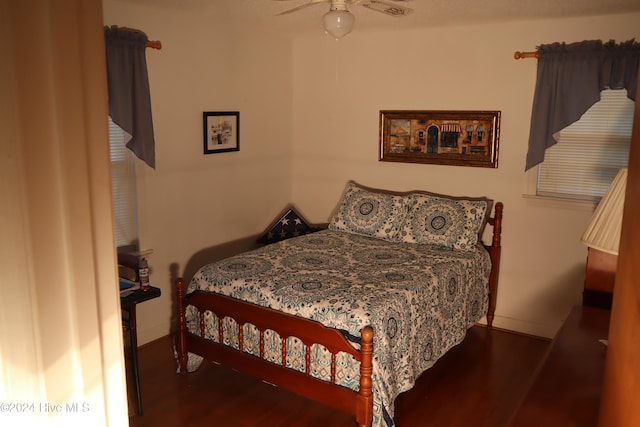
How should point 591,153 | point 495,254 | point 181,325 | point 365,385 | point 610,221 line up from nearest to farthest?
point 610,221
point 365,385
point 181,325
point 591,153
point 495,254

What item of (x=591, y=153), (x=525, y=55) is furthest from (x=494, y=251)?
(x=525, y=55)

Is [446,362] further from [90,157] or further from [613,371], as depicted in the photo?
[90,157]

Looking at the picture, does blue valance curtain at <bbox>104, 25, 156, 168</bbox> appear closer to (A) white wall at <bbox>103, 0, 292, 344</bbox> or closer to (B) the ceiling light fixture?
(A) white wall at <bbox>103, 0, 292, 344</bbox>

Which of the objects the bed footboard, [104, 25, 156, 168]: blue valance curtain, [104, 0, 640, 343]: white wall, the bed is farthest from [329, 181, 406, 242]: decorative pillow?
[104, 25, 156, 168]: blue valance curtain

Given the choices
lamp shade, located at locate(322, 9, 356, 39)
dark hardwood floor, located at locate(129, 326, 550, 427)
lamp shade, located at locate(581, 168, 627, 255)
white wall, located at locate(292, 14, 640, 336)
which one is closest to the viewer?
lamp shade, located at locate(581, 168, 627, 255)

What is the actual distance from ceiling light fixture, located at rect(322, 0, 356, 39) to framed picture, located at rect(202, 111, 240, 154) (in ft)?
5.53

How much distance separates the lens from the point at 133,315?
9.04ft

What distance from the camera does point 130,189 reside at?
3.50 metres

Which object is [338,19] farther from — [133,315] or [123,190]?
[123,190]

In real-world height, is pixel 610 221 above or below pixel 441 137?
below

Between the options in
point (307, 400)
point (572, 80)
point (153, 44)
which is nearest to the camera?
point (307, 400)

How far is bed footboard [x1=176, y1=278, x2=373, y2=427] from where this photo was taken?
2.54 metres

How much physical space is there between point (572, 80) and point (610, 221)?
184 cm

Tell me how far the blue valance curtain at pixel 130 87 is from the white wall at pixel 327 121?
0.13m
